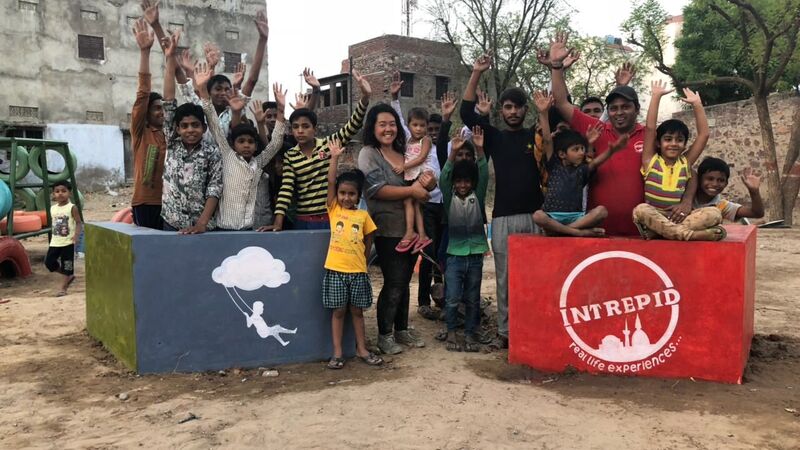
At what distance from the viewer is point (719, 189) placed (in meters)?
4.10

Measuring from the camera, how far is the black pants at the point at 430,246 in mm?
5188

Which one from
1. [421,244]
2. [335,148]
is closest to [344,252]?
[421,244]

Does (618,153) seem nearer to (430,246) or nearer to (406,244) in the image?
(406,244)

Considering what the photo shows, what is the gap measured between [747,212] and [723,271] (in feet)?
2.72

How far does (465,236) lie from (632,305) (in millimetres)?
1295

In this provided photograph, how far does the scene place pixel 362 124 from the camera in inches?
179

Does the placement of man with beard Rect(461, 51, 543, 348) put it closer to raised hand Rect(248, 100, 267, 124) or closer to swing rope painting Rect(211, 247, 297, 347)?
raised hand Rect(248, 100, 267, 124)

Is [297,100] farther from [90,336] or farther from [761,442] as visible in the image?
[761,442]

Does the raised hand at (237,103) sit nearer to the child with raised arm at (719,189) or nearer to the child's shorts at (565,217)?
the child's shorts at (565,217)

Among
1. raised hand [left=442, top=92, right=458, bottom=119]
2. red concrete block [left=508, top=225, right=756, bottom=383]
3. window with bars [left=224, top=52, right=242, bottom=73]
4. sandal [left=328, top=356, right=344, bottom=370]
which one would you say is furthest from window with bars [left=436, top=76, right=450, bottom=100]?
sandal [left=328, top=356, right=344, bottom=370]

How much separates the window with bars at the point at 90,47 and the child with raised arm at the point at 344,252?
73.5ft

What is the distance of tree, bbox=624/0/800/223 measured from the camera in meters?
12.8

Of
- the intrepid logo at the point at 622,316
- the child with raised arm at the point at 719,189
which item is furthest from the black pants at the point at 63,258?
the child with raised arm at the point at 719,189

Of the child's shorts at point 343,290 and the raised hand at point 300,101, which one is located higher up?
the raised hand at point 300,101
